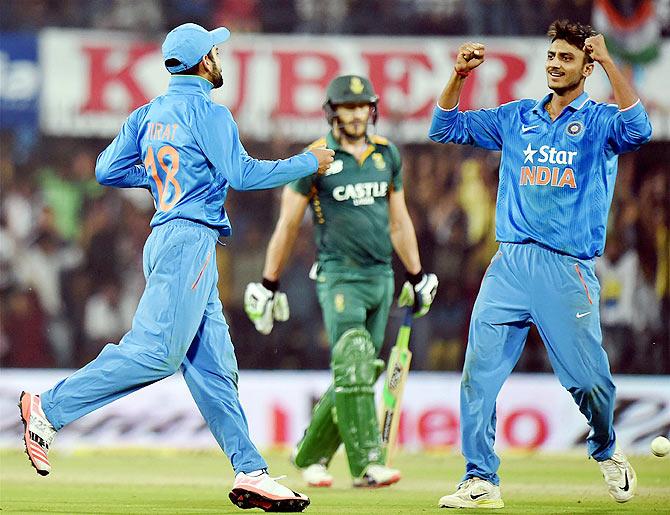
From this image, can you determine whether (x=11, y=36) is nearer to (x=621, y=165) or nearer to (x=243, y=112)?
(x=243, y=112)

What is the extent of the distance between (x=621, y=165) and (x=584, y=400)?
4.86 metres

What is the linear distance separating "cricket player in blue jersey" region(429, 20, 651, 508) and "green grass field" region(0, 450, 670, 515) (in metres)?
0.44

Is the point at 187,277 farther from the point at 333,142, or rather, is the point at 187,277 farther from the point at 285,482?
the point at 285,482

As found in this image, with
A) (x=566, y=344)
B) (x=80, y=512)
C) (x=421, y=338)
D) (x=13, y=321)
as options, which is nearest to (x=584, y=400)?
(x=566, y=344)

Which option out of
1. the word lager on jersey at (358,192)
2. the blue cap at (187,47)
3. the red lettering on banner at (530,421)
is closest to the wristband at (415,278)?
the word lager on jersey at (358,192)

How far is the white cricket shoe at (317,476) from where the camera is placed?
Answer: 7.85 meters

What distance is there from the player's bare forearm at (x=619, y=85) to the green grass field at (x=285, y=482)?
1.87m

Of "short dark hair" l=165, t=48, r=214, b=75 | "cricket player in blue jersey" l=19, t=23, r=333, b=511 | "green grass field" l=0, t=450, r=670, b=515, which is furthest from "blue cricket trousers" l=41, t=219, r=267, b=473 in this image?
"short dark hair" l=165, t=48, r=214, b=75

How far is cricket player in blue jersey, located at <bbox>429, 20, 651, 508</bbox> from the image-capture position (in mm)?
6371

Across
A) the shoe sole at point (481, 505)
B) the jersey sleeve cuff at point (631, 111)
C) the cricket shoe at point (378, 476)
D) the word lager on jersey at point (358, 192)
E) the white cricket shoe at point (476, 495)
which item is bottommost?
the cricket shoe at point (378, 476)

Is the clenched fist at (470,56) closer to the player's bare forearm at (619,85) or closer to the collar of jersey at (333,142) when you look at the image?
the player's bare forearm at (619,85)

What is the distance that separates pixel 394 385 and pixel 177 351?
2.42 metres

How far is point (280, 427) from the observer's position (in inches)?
411

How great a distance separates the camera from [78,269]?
36.4 ft
